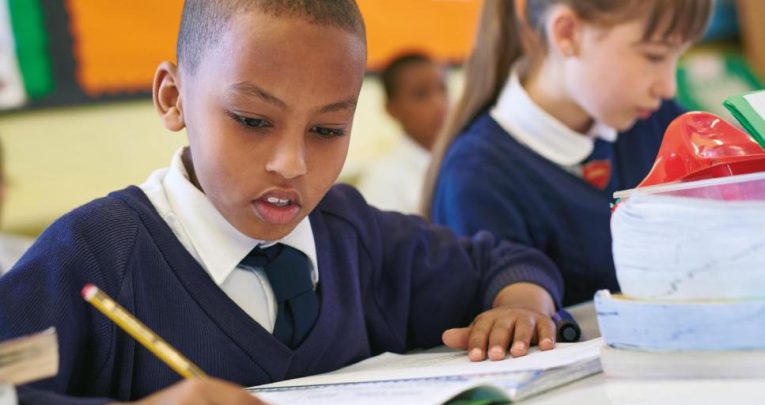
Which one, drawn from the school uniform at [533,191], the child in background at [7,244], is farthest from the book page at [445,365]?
the child in background at [7,244]

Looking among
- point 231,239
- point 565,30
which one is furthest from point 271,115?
point 565,30

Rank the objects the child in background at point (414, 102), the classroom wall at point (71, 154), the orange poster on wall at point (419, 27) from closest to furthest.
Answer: the classroom wall at point (71, 154)
the child in background at point (414, 102)
the orange poster on wall at point (419, 27)

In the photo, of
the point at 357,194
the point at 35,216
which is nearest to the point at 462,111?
the point at 357,194

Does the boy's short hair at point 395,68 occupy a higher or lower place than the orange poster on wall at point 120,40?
lower

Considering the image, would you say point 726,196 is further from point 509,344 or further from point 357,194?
point 357,194

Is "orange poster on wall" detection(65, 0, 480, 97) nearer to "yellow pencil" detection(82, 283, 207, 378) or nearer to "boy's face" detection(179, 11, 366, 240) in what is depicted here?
"boy's face" detection(179, 11, 366, 240)

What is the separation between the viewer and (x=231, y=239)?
837mm

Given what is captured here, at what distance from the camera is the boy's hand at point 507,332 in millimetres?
816

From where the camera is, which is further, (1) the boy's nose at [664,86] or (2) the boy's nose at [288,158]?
(1) the boy's nose at [664,86]

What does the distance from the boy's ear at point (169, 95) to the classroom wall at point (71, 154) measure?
→ 62.0 inches

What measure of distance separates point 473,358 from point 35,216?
186 centimetres

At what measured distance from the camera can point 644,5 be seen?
1.32 meters

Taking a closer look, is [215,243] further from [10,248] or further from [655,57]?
[10,248]

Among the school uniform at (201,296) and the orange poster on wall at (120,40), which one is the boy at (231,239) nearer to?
the school uniform at (201,296)
